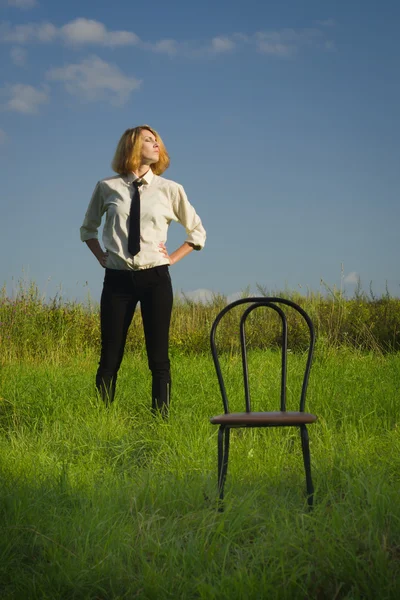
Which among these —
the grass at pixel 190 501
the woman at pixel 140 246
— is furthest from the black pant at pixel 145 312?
the grass at pixel 190 501

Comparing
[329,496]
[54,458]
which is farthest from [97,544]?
[54,458]

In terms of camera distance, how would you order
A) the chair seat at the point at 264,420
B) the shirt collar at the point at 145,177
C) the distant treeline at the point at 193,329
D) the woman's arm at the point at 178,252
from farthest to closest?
1. the distant treeline at the point at 193,329
2. the shirt collar at the point at 145,177
3. the woman's arm at the point at 178,252
4. the chair seat at the point at 264,420

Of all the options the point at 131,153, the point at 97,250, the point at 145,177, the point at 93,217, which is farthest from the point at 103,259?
the point at 131,153

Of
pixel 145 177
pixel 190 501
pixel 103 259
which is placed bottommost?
pixel 190 501

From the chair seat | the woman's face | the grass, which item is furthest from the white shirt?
the chair seat

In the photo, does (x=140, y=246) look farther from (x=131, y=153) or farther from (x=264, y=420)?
(x=264, y=420)

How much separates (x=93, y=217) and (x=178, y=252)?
2.52 feet

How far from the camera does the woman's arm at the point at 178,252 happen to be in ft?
15.1

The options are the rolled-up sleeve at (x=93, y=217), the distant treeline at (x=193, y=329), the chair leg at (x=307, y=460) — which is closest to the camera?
the chair leg at (x=307, y=460)

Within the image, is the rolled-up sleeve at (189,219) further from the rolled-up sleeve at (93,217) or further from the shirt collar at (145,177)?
the rolled-up sleeve at (93,217)

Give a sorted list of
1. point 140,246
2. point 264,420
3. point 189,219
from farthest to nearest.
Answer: point 189,219, point 140,246, point 264,420

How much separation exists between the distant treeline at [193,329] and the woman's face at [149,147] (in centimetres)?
482

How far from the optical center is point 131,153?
474 centimetres

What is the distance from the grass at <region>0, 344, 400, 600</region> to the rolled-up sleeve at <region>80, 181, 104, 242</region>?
1.31 m
